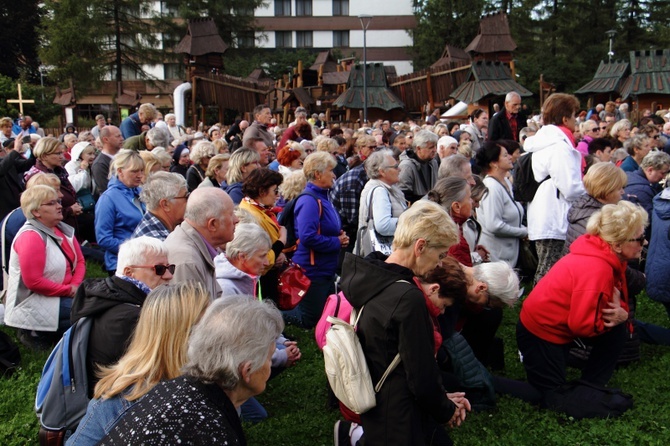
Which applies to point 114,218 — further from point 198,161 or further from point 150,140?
point 150,140

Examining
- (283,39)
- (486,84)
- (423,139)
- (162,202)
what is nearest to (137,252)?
(162,202)

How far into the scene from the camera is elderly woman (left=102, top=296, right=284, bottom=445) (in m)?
2.24

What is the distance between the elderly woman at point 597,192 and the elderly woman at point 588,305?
868mm

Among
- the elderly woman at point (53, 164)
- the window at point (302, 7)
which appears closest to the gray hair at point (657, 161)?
the elderly woman at point (53, 164)

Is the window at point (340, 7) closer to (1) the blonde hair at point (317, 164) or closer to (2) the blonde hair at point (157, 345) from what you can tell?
(1) the blonde hair at point (317, 164)

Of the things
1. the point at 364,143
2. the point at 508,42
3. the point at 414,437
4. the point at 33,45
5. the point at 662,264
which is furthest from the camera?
the point at 33,45

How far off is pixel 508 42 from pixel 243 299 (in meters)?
23.4

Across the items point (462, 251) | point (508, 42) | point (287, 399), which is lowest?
point (287, 399)

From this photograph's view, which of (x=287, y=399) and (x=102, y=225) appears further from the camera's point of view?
(x=102, y=225)

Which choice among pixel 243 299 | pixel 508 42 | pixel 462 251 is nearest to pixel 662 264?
pixel 462 251

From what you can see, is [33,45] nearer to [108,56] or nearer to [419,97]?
[108,56]

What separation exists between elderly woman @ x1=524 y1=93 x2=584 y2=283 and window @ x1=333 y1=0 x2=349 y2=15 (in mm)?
61357

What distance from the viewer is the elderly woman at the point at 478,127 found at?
11.6 meters

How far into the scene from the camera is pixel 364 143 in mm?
10039
